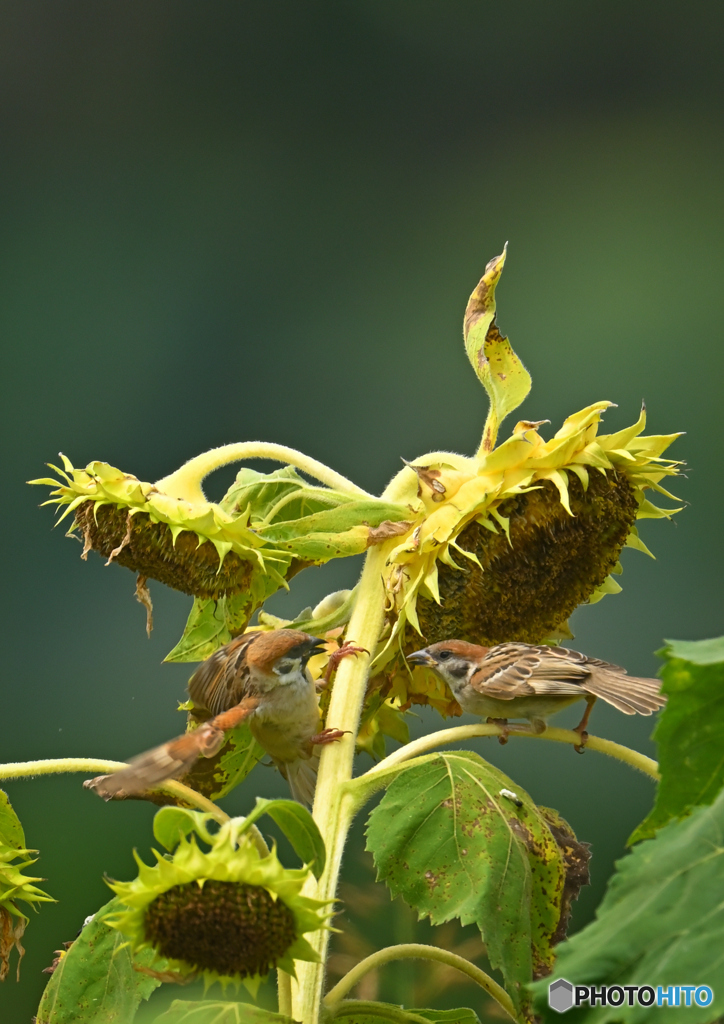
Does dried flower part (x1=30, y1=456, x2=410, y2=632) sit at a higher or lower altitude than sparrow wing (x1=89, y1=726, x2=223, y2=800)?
higher

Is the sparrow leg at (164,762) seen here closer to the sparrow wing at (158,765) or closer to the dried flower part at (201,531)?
the sparrow wing at (158,765)

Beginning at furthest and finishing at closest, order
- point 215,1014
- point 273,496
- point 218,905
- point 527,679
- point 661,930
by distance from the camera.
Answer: point 273,496 → point 527,679 → point 215,1014 → point 218,905 → point 661,930

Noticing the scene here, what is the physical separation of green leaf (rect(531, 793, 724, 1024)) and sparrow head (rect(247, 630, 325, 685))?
0.39 metres

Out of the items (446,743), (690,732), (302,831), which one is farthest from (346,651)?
(690,732)

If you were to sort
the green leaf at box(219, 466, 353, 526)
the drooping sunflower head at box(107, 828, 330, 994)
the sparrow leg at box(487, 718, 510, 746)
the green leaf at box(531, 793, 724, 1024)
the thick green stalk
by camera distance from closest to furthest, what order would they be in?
the green leaf at box(531, 793, 724, 1024) < the drooping sunflower head at box(107, 828, 330, 994) < the thick green stalk < the sparrow leg at box(487, 718, 510, 746) < the green leaf at box(219, 466, 353, 526)

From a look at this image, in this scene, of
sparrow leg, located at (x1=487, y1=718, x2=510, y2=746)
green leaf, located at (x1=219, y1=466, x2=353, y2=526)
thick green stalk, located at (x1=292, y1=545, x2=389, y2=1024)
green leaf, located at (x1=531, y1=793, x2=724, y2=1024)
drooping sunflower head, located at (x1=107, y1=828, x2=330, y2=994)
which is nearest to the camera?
green leaf, located at (x1=531, y1=793, x2=724, y2=1024)

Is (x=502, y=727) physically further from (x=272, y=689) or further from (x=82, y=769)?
(x=82, y=769)

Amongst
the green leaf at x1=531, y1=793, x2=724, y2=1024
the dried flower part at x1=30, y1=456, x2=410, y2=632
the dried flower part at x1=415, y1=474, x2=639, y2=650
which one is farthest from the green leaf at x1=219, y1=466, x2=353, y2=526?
the green leaf at x1=531, y1=793, x2=724, y2=1024

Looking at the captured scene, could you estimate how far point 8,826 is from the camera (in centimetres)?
72

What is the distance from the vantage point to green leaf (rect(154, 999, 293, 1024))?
0.59 m

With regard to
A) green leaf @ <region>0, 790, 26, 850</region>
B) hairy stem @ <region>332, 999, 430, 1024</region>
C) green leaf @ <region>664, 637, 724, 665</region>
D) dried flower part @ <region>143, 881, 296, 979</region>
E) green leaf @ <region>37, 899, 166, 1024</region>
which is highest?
green leaf @ <region>664, 637, 724, 665</region>

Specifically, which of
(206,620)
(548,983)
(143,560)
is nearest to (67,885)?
(206,620)

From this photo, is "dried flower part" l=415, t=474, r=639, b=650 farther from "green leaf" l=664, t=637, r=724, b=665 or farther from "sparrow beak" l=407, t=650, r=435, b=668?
"green leaf" l=664, t=637, r=724, b=665

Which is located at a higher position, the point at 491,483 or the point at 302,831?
the point at 491,483
